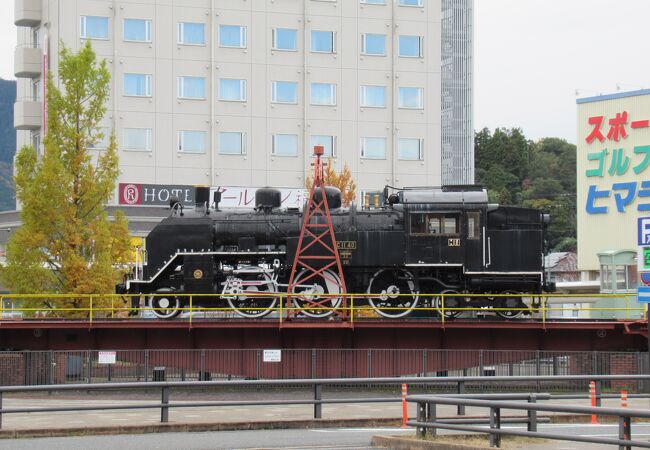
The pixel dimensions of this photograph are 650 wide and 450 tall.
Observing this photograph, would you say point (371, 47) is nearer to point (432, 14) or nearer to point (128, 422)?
→ point (432, 14)

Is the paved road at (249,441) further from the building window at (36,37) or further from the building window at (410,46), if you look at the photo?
the building window at (36,37)

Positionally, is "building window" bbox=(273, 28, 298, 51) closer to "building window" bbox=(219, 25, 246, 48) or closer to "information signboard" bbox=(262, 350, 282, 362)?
"building window" bbox=(219, 25, 246, 48)

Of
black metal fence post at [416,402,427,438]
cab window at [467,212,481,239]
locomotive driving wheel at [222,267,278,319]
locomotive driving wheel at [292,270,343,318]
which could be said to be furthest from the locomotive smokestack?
black metal fence post at [416,402,427,438]

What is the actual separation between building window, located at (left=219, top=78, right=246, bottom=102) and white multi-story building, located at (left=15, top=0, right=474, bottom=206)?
0.28ft

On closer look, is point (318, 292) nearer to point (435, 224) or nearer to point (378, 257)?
point (378, 257)

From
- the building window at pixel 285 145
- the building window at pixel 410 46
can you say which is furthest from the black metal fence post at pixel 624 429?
the building window at pixel 410 46

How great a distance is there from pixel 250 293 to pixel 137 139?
31.3 meters

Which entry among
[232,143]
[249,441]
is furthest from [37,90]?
[249,441]

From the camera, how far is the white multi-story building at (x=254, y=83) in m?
67.6

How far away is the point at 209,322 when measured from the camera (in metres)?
36.5

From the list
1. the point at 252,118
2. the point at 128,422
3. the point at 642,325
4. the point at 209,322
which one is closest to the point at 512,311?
the point at 642,325

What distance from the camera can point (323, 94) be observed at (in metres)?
70.8

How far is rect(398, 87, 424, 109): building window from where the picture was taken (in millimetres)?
72250

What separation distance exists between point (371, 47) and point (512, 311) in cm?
3649
